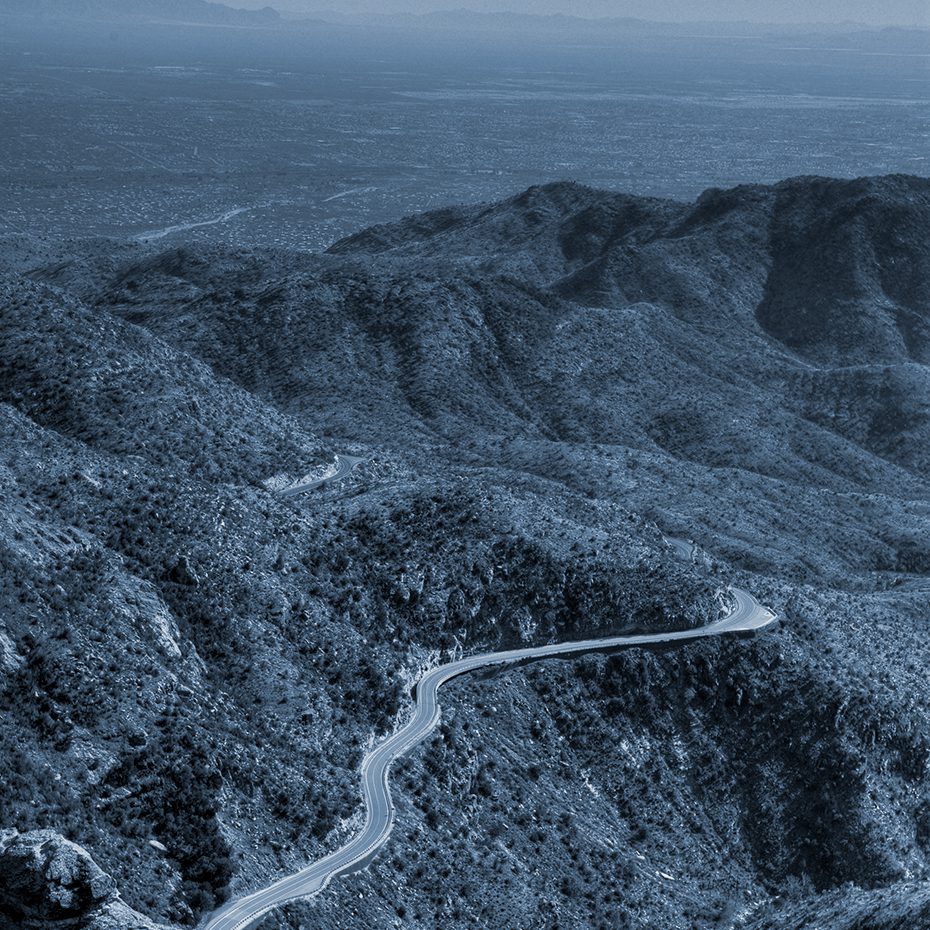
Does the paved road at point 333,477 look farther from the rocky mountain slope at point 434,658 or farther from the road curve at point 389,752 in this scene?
the road curve at point 389,752

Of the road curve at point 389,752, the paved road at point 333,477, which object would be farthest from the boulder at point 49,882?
the paved road at point 333,477

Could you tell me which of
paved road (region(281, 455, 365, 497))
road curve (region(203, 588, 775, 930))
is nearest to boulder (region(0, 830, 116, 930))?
road curve (region(203, 588, 775, 930))

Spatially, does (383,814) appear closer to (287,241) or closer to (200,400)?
(200,400)

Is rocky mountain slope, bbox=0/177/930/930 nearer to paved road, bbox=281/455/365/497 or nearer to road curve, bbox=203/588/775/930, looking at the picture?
road curve, bbox=203/588/775/930

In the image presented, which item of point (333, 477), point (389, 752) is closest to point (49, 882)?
point (389, 752)

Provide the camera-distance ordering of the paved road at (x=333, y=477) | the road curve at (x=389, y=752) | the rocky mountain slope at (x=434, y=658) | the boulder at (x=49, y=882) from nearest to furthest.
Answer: the boulder at (x=49, y=882)
the road curve at (x=389, y=752)
the rocky mountain slope at (x=434, y=658)
the paved road at (x=333, y=477)

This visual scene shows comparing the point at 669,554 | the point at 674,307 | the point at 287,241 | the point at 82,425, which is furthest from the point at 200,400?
the point at 287,241

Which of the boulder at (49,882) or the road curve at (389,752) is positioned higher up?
the boulder at (49,882)

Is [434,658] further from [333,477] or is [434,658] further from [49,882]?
[49,882]
